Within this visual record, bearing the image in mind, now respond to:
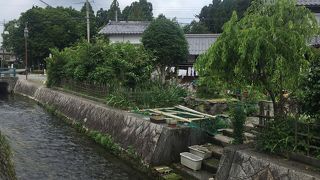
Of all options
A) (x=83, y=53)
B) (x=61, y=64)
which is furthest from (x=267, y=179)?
(x=61, y=64)

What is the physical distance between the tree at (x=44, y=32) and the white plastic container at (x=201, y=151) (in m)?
53.5

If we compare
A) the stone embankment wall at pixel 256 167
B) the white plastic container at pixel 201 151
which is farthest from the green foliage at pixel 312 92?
the white plastic container at pixel 201 151

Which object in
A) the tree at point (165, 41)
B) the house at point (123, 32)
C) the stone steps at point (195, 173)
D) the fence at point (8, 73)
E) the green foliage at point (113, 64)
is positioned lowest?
the stone steps at point (195, 173)

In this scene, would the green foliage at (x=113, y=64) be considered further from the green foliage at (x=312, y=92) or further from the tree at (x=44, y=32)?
the tree at (x=44, y=32)

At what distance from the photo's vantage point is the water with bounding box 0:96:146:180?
48.1ft

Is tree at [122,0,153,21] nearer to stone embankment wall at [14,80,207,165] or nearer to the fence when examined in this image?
the fence

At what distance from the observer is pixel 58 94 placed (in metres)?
31.4

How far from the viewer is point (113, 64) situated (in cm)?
2386

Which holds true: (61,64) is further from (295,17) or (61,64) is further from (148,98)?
(295,17)

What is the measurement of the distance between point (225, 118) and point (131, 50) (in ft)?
31.2

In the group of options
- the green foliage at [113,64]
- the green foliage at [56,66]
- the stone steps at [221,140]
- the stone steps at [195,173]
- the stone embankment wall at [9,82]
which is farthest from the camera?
the stone embankment wall at [9,82]

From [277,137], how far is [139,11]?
7489 centimetres

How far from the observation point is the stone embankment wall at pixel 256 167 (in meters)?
9.64

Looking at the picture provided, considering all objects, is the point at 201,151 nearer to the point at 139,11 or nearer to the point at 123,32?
the point at 123,32
